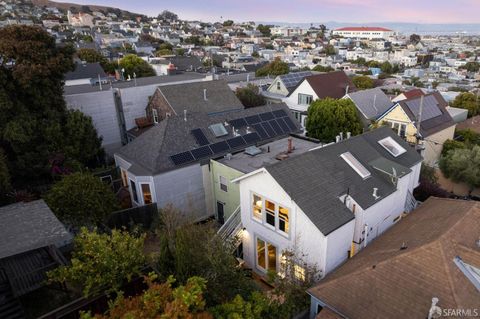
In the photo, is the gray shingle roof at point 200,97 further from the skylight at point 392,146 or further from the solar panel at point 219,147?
the skylight at point 392,146

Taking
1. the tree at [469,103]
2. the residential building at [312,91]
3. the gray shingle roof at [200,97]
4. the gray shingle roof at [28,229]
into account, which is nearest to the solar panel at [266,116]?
the gray shingle roof at [200,97]

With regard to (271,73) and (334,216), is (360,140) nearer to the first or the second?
(334,216)

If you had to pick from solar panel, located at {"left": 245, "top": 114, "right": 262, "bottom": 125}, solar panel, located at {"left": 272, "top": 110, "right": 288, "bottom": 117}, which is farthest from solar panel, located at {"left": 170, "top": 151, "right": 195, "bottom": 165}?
solar panel, located at {"left": 272, "top": 110, "right": 288, "bottom": 117}

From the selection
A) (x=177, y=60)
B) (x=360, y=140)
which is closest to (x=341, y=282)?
(x=360, y=140)

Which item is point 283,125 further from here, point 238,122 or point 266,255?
point 266,255

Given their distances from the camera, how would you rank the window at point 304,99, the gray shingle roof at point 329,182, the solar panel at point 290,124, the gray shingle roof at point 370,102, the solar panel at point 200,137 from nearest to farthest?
1. the gray shingle roof at point 329,182
2. the solar panel at point 200,137
3. the solar panel at point 290,124
4. the gray shingle roof at point 370,102
5. the window at point 304,99

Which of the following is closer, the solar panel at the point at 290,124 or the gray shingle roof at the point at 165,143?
the gray shingle roof at the point at 165,143
